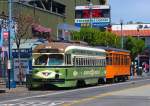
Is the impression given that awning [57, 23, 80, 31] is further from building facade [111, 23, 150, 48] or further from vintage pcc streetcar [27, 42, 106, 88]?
building facade [111, 23, 150, 48]

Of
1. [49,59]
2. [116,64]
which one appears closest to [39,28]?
[116,64]

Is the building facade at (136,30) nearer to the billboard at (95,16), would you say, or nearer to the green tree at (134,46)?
the green tree at (134,46)

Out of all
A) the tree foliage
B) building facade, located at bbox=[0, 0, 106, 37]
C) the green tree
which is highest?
building facade, located at bbox=[0, 0, 106, 37]

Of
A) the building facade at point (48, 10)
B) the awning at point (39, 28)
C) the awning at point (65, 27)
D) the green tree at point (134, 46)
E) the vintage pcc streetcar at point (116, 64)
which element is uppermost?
the building facade at point (48, 10)

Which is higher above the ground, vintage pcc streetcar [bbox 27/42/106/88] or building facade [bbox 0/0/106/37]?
building facade [bbox 0/0/106/37]

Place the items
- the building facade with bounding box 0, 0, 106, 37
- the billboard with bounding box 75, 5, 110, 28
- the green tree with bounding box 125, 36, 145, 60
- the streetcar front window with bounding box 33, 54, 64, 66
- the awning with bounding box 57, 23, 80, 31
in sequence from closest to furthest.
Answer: the streetcar front window with bounding box 33, 54, 64, 66 < the building facade with bounding box 0, 0, 106, 37 < the awning with bounding box 57, 23, 80, 31 < the billboard with bounding box 75, 5, 110, 28 < the green tree with bounding box 125, 36, 145, 60

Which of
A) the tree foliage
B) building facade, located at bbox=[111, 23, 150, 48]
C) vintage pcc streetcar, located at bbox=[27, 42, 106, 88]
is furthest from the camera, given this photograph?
building facade, located at bbox=[111, 23, 150, 48]

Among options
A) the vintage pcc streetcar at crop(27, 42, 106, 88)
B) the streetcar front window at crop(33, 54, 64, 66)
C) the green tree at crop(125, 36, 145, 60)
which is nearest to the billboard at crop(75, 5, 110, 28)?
the green tree at crop(125, 36, 145, 60)

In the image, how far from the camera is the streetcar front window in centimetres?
3681

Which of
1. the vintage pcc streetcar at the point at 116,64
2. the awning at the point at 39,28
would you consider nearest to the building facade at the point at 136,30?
the awning at the point at 39,28

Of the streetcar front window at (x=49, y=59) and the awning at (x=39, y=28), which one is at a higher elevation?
the awning at (x=39, y=28)

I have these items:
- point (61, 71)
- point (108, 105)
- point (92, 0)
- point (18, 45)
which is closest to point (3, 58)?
point (18, 45)

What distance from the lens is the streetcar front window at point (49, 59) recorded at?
36.8 m

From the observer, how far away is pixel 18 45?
42.2 meters
